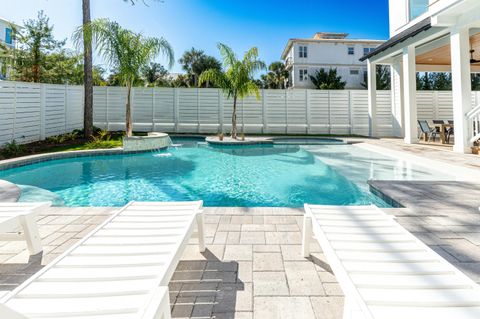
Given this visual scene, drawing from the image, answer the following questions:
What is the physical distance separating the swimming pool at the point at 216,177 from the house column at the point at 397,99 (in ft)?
17.5

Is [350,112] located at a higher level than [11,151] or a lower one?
higher

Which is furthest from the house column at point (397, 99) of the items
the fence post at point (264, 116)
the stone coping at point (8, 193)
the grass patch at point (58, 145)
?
the stone coping at point (8, 193)

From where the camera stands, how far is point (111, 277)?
1.62 meters

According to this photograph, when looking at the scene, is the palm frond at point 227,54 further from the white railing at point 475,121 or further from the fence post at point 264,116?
the white railing at point 475,121

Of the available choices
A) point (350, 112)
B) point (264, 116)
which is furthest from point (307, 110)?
point (264, 116)

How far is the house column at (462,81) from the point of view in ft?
26.6

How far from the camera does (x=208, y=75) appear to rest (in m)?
12.7

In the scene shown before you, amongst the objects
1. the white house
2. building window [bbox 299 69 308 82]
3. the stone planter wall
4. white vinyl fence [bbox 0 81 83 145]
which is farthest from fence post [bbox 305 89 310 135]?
building window [bbox 299 69 308 82]

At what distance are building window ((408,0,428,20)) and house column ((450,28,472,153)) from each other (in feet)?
11.9

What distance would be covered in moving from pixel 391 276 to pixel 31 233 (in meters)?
2.93

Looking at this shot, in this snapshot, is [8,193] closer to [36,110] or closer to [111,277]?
[111,277]

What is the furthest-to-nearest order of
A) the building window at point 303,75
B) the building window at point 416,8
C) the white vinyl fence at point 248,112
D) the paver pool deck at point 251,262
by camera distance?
the building window at point 303,75 → the white vinyl fence at point 248,112 → the building window at point 416,8 → the paver pool deck at point 251,262

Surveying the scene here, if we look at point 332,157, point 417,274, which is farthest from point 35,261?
point 332,157

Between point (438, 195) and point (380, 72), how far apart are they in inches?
1443
